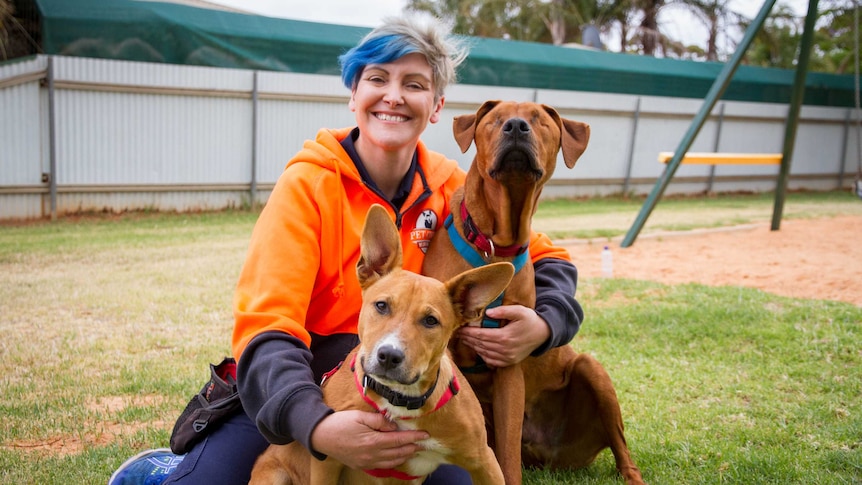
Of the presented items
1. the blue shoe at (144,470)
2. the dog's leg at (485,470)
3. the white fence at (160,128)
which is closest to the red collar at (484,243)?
the dog's leg at (485,470)

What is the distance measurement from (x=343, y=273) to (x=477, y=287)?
676 mm

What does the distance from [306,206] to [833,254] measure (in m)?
8.55

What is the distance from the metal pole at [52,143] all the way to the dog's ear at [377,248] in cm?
1034

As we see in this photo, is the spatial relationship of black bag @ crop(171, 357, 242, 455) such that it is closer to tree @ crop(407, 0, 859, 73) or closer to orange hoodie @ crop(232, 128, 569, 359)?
orange hoodie @ crop(232, 128, 569, 359)

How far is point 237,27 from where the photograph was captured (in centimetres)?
1334

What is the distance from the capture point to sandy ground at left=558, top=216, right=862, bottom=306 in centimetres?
782

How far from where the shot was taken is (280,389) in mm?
2523

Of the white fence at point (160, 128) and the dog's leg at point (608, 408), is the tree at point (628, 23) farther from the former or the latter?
the dog's leg at point (608, 408)

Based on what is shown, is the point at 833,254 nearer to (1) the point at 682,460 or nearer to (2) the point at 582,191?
(1) the point at 682,460

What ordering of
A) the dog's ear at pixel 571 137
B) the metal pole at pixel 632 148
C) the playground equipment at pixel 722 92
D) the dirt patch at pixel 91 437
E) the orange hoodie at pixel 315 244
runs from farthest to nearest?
the metal pole at pixel 632 148 → the playground equipment at pixel 722 92 → the dirt patch at pixel 91 437 → the dog's ear at pixel 571 137 → the orange hoodie at pixel 315 244

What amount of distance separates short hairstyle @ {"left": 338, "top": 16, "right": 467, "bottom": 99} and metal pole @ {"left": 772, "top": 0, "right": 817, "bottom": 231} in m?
7.65

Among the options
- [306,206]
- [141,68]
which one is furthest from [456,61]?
[141,68]

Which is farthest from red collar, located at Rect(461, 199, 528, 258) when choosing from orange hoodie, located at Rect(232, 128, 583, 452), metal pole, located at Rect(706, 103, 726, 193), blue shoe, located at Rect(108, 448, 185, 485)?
metal pole, located at Rect(706, 103, 726, 193)

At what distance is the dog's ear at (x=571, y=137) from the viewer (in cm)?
371
